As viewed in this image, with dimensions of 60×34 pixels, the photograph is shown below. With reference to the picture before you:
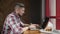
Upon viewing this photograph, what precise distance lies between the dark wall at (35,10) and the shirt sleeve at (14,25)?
5.71 feet

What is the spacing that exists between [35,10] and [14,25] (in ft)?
6.19

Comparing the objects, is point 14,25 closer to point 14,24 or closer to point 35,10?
point 14,24

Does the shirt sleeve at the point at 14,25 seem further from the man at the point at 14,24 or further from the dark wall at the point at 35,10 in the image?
the dark wall at the point at 35,10

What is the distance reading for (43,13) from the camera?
458 centimetres

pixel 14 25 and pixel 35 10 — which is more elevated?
pixel 35 10

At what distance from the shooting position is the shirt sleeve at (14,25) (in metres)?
2.84

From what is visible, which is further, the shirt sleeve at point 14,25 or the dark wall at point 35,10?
the dark wall at point 35,10

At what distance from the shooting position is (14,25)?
2.88 m

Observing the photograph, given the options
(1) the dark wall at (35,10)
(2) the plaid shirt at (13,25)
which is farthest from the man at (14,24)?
(1) the dark wall at (35,10)

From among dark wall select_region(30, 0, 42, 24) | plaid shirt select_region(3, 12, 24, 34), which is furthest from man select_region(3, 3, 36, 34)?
dark wall select_region(30, 0, 42, 24)

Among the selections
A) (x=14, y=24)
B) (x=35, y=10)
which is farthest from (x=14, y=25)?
(x=35, y=10)

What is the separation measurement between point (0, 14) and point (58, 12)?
1410 millimetres

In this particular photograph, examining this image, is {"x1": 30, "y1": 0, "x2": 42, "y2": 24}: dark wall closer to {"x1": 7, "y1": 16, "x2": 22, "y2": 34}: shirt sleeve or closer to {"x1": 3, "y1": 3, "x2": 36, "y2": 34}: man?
{"x1": 3, "y1": 3, "x2": 36, "y2": 34}: man

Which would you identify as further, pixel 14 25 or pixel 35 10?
pixel 35 10
